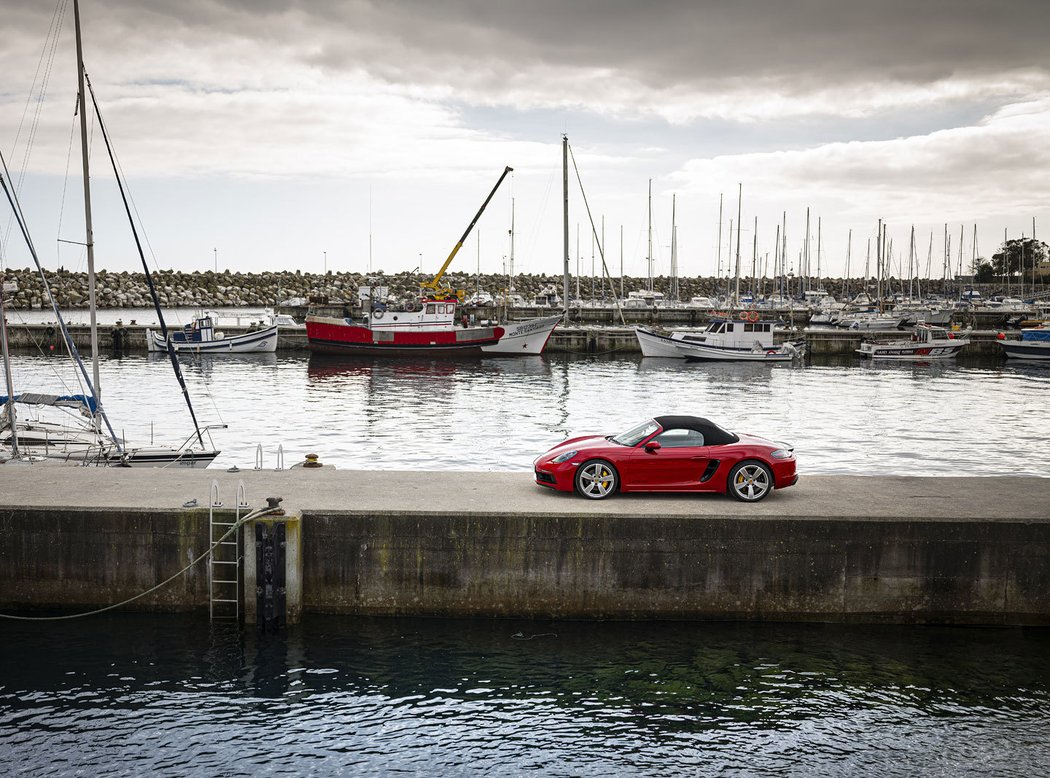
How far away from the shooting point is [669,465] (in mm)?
15859

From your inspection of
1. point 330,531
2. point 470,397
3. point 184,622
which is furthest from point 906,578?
point 470,397

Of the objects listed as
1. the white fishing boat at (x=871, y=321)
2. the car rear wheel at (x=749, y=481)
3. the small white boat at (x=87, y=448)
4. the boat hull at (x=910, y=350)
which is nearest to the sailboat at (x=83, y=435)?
the small white boat at (x=87, y=448)

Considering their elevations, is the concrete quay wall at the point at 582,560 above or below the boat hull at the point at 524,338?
below

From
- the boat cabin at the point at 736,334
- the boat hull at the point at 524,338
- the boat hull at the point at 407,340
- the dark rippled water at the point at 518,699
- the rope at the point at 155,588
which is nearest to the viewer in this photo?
the dark rippled water at the point at 518,699

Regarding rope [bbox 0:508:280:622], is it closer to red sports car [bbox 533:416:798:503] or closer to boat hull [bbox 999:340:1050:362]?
red sports car [bbox 533:416:798:503]

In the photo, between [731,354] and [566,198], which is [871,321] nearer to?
[731,354]


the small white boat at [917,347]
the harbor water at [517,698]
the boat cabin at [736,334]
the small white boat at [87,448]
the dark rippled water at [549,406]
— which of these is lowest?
the harbor water at [517,698]

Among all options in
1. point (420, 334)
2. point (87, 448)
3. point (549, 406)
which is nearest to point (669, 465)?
point (87, 448)

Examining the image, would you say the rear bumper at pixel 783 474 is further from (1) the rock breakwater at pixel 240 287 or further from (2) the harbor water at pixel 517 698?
(1) the rock breakwater at pixel 240 287

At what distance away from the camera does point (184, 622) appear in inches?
578

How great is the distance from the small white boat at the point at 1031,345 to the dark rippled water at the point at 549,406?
2.42 m

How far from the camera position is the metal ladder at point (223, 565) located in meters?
14.3

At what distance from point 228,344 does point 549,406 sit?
42472mm

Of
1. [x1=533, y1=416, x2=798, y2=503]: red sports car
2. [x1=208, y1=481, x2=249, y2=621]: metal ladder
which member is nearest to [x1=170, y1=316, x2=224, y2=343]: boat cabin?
[x1=208, y1=481, x2=249, y2=621]: metal ladder
